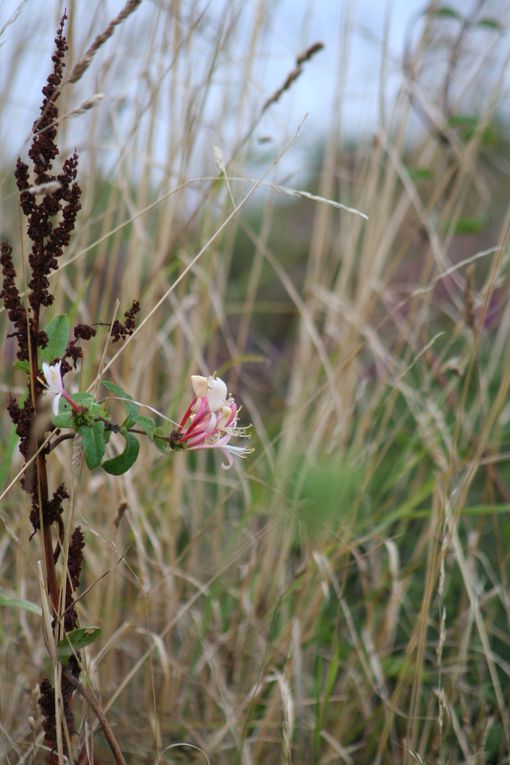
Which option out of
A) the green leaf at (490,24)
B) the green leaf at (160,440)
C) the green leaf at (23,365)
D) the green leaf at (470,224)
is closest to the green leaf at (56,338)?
the green leaf at (23,365)

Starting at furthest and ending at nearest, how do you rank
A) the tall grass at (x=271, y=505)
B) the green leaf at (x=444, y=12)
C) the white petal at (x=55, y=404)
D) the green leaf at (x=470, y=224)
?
the green leaf at (x=470, y=224)
the green leaf at (x=444, y=12)
the tall grass at (x=271, y=505)
the white petal at (x=55, y=404)

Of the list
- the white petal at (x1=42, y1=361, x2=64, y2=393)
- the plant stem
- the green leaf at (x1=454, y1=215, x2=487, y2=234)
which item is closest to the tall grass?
the green leaf at (x1=454, y1=215, x2=487, y2=234)

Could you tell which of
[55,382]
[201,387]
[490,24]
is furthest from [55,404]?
[490,24]

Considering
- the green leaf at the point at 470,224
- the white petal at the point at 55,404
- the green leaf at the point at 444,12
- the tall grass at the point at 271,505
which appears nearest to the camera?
the white petal at the point at 55,404

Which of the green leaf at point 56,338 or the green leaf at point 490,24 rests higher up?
the green leaf at point 490,24

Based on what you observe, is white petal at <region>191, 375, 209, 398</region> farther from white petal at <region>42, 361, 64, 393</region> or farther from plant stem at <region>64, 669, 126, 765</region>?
plant stem at <region>64, 669, 126, 765</region>

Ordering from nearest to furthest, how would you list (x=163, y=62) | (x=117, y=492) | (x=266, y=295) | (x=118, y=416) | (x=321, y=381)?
(x=117, y=492), (x=163, y=62), (x=118, y=416), (x=321, y=381), (x=266, y=295)

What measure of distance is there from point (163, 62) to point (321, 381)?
30.8 inches

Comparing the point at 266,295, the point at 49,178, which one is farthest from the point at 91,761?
the point at 266,295

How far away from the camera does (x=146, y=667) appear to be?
1405mm

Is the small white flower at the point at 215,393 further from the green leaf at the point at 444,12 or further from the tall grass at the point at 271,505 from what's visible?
the green leaf at the point at 444,12

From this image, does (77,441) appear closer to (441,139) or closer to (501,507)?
(501,507)

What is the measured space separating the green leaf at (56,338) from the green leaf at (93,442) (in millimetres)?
92

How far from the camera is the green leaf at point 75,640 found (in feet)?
2.64
